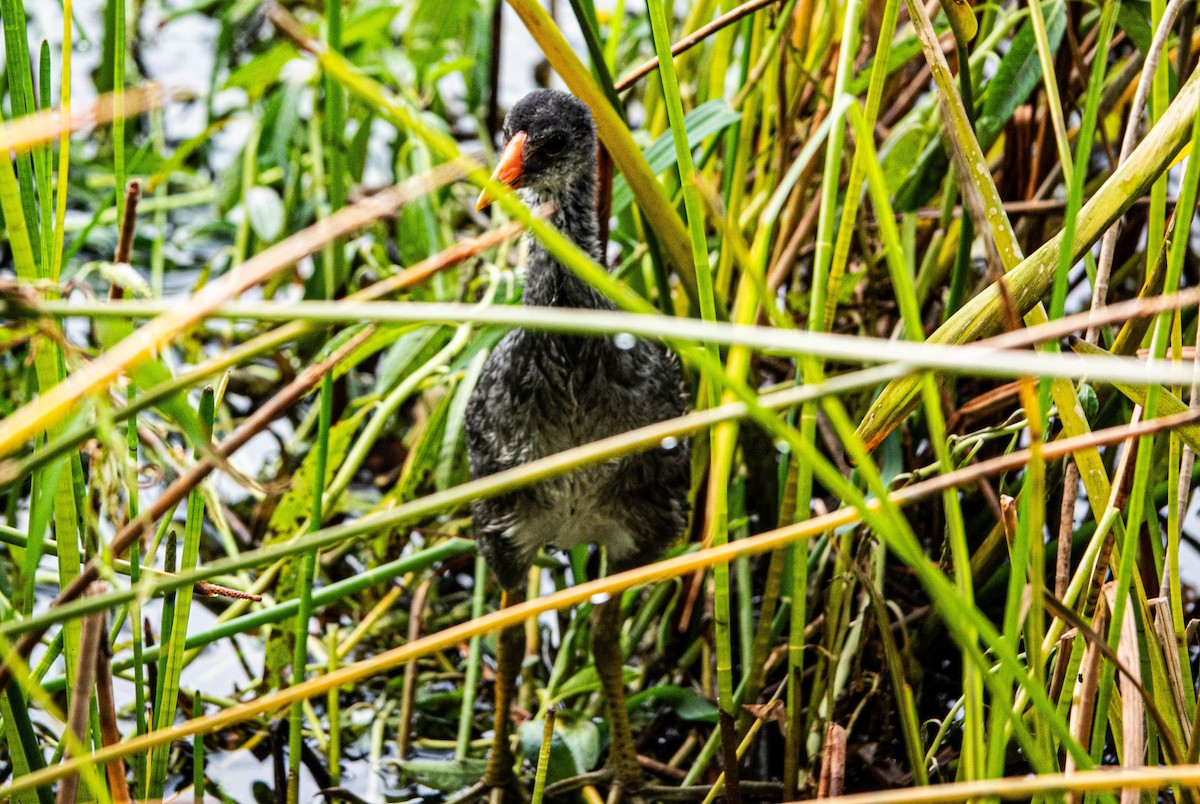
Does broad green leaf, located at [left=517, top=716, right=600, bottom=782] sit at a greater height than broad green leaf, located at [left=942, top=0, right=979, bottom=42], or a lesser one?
lesser

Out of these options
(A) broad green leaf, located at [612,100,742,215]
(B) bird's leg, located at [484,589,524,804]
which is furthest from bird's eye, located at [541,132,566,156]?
(B) bird's leg, located at [484,589,524,804]

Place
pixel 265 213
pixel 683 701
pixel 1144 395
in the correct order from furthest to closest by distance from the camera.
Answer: pixel 265 213 → pixel 683 701 → pixel 1144 395

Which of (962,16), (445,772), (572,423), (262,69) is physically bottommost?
(445,772)

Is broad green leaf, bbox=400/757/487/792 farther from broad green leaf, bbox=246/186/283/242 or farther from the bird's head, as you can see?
broad green leaf, bbox=246/186/283/242

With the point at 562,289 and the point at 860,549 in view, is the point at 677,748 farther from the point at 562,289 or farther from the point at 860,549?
the point at 562,289

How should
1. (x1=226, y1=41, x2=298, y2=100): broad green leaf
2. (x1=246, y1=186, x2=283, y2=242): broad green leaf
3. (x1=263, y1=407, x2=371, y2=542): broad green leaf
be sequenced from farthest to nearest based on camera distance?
(x1=226, y1=41, x2=298, y2=100): broad green leaf
(x1=246, y1=186, x2=283, y2=242): broad green leaf
(x1=263, y1=407, x2=371, y2=542): broad green leaf

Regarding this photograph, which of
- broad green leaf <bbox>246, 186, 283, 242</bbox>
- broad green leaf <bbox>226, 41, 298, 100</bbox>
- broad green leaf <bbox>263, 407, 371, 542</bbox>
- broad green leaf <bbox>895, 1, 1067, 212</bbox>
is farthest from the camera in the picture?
broad green leaf <bbox>226, 41, 298, 100</bbox>

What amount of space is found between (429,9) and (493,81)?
30 centimetres

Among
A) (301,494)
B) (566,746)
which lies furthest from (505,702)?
(301,494)

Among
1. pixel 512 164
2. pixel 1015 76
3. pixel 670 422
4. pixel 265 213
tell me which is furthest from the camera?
pixel 265 213

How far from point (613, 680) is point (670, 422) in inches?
51.5

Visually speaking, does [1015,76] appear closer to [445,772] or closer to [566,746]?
[566,746]

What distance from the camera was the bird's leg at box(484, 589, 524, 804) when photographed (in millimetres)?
2061

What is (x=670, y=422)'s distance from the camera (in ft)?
2.91
